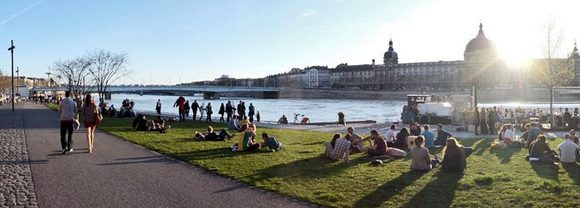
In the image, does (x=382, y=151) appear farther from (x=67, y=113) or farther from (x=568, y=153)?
(x=67, y=113)

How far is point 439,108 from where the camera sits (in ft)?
112

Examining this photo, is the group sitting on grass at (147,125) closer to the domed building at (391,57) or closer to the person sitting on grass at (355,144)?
the person sitting on grass at (355,144)

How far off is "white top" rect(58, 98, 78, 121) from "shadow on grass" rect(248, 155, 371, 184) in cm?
532

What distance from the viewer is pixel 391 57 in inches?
6585

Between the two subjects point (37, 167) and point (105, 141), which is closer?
point (37, 167)

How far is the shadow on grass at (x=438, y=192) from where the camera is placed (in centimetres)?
827

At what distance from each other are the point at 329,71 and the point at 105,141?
172082 millimetres

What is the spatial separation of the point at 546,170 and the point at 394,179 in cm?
351

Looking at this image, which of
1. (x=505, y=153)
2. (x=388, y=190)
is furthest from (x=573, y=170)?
(x=388, y=190)

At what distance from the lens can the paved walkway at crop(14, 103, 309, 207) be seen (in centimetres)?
837

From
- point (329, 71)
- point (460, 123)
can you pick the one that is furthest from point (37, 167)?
point (329, 71)

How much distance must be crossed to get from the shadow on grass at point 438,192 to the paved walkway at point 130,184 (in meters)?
1.76

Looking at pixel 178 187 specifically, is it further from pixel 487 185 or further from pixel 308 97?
pixel 308 97

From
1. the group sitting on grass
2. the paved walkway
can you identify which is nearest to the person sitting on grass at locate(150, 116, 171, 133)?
the group sitting on grass
